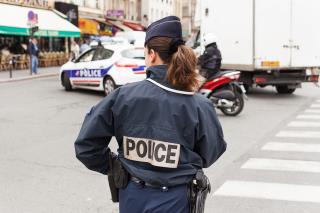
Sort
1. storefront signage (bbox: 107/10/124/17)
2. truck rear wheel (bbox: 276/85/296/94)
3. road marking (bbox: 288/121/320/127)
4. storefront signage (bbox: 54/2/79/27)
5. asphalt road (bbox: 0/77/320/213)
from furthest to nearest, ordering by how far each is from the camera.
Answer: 1. storefront signage (bbox: 107/10/124/17)
2. storefront signage (bbox: 54/2/79/27)
3. truck rear wheel (bbox: 276/85/296/94)
4. road marking (bbox: 288/121/320/127)
5. asphalt road (bbox: 0/77/320/213)

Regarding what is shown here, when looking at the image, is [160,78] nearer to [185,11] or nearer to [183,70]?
[183,70]

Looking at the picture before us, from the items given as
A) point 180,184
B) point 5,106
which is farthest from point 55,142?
point 180,184

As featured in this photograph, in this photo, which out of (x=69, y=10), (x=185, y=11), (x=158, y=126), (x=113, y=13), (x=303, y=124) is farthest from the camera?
(x=185, y=11)

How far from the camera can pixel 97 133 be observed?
2.35 m

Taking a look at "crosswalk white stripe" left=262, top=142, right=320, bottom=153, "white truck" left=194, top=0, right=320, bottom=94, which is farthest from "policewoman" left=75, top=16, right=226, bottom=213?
"white truck" left=194, top=0, right=320, bottom=94

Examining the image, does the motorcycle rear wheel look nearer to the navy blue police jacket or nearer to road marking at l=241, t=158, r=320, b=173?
road marking at l=241, t=158, r=320, b=173

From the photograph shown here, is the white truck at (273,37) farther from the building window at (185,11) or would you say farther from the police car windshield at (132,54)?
the building window at (185,11)

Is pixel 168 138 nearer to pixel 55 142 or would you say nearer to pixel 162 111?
pixel 162 111

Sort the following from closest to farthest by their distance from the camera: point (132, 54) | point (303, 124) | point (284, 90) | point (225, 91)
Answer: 1. point (303, 124)
2. point (225, 91)
3. point (132, 54)
4. point (284, 90)

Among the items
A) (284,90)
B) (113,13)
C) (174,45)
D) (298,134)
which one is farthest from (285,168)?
(113,13)

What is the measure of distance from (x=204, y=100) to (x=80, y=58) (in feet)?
42.7

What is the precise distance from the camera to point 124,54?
13.6m

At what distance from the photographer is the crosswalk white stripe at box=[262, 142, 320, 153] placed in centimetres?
734

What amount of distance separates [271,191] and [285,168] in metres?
1.06
